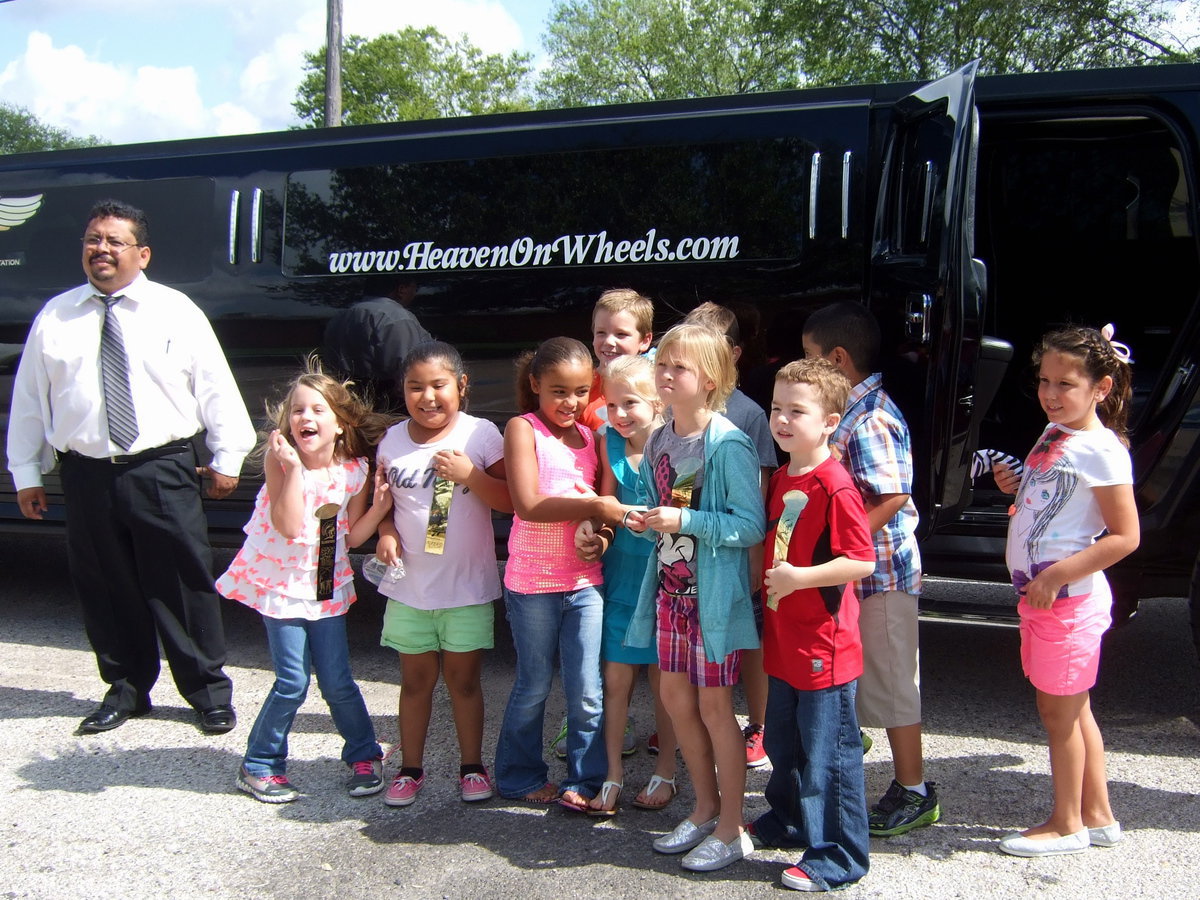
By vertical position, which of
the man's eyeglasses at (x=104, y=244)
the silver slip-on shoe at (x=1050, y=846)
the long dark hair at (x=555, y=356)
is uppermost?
the man's eyeglasses at (x=104, y=244)

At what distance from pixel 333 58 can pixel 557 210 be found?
1087 centimetres

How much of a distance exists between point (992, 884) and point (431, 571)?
5.33 ft

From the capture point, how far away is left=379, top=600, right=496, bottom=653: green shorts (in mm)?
2959

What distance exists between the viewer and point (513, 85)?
1469 inches

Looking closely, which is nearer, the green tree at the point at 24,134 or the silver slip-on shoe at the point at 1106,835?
the silver slip-on shoe at the point at 1106,835

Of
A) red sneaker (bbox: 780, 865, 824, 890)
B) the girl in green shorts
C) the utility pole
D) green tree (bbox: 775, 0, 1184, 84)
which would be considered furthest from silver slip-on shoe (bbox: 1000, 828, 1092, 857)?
green tree (bbox: 775, 0, 1184, 84)

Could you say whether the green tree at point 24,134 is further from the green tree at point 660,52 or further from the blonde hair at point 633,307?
the blonde hair at point 633,307

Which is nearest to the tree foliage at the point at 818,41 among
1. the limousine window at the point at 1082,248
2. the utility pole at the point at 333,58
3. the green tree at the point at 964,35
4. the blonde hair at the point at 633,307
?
the green tree at the point at 964,35

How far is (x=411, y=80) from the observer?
120ft

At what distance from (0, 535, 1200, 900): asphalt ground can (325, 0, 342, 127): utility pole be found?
10.7 meters

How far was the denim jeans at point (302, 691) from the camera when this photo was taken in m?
3.01

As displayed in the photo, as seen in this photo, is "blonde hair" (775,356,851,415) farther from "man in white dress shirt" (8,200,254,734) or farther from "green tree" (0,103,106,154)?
"green tree" (0,103,106,154)

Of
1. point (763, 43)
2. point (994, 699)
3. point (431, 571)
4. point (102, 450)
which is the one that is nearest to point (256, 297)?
point (102, 450)

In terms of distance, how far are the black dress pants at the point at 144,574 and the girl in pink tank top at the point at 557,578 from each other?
4.38 feet
